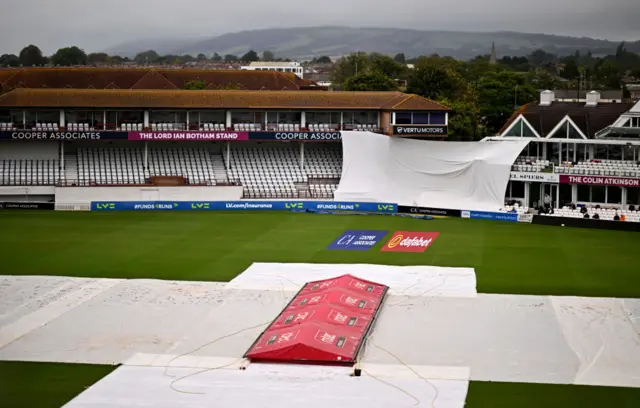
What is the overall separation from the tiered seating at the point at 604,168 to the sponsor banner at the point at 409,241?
29.3ft

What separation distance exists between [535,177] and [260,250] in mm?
16226

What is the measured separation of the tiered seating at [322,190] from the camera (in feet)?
165

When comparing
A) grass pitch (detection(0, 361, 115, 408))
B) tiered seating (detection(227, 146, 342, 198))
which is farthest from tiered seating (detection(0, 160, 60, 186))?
grass pitch (detection(0, 361, 115, 408))

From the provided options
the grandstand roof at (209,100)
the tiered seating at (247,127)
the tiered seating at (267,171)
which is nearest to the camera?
the tiered seating at (267,171)

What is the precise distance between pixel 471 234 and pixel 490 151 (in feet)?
25.3

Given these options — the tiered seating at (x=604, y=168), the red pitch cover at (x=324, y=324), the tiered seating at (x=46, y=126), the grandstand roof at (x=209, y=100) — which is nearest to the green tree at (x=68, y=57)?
the grandstand roof at (x=209, y=100)

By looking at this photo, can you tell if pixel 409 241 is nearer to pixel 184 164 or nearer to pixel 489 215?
pixel 489 215

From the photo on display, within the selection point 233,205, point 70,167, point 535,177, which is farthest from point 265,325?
point 70,167

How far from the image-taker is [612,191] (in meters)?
44.8

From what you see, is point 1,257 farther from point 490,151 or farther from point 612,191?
point 612,191

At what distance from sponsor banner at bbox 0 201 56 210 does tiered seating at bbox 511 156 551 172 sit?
2366 cm

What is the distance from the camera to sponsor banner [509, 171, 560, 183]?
4553cm

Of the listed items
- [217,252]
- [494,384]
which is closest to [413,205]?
[217,252]

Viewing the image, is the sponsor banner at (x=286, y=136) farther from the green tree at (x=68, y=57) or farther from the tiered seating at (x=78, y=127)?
the green tree at (x=68, y=57)
